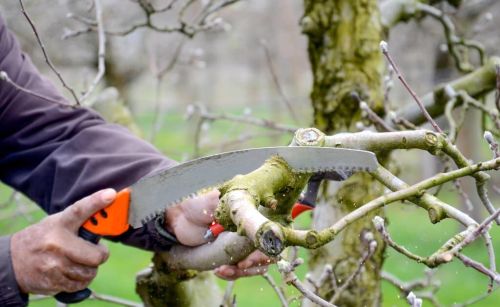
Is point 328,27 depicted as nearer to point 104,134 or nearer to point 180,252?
point 104,134

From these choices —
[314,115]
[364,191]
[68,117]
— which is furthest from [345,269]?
[68,117]

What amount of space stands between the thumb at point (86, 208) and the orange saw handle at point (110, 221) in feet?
0.05

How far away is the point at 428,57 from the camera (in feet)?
47.0

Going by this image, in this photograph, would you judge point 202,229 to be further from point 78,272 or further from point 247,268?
point 78,272

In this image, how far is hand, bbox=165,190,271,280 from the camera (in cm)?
204

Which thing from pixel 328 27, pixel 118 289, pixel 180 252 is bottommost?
pixel 118 289

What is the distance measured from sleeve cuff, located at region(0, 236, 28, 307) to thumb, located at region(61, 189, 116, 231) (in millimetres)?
283

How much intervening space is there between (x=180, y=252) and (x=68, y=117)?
63 cm

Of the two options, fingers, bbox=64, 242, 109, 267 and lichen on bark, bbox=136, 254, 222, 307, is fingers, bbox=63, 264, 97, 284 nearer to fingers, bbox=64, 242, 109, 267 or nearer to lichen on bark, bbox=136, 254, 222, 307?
fingers, bbox=64, 242, 109, 267

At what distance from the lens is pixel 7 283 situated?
2195 millimetres

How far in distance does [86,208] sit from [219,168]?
421 mm

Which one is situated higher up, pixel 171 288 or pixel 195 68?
pixel 171 288

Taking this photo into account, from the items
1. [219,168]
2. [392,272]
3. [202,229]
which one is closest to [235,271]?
[202,229]

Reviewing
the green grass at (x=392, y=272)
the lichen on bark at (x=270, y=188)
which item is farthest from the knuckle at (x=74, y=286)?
the green grass at (x=392, y=272)
